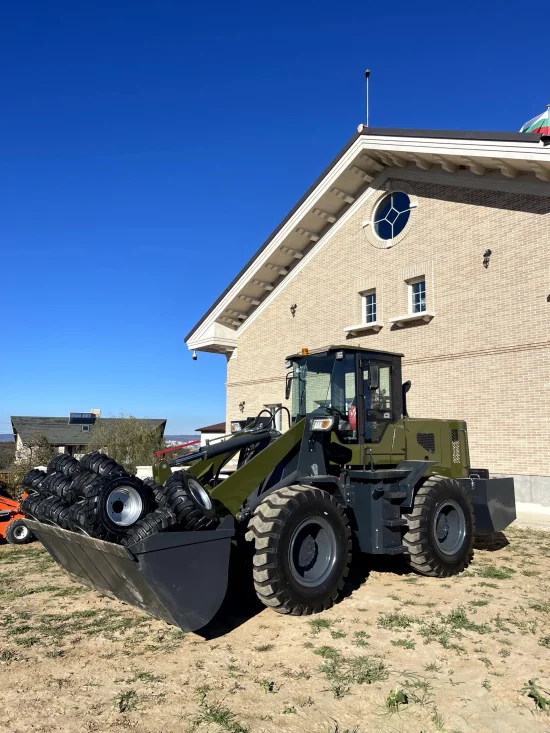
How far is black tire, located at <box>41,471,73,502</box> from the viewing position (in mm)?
6270

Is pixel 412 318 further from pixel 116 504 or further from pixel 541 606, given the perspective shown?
pixel 116 504

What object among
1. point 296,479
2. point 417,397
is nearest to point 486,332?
point 417,397

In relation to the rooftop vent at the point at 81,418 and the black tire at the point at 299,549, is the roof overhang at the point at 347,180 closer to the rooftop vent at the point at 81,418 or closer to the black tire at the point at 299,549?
the black tire at the point at 299,549

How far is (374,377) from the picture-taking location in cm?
747

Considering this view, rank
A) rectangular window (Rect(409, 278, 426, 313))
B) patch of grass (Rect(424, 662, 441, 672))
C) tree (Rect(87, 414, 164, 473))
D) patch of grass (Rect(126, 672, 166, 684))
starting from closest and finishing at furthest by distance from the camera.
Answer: patch of grass (Rect(126, 672, 166, 684)) < patch of grass (Rect(424, 662, 441, 672)) < rectangular window (Rect(409, 278, 426, 313)) < tree (Rect(87, 414, 164, 473))

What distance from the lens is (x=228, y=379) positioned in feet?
72.8

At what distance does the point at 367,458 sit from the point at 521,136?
875 cm

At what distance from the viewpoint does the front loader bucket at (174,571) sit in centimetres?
487

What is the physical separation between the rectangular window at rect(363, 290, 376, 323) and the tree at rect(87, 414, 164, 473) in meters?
14.8

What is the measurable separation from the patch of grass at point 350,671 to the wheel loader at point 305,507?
3.25 feet

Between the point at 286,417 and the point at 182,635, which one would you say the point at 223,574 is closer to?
the point at 182,635

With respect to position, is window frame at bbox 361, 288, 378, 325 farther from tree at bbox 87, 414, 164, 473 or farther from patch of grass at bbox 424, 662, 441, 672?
tree at bbox 87, 414, 164, 473

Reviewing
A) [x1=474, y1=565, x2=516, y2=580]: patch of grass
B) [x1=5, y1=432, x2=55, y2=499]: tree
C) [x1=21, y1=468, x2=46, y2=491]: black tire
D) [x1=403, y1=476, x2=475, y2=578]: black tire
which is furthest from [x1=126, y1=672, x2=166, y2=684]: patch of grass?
[x1=5, y1=432, x2=55, y2=499]: tree

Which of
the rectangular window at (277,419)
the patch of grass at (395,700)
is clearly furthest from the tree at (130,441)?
the patch of grass at (395,700)
